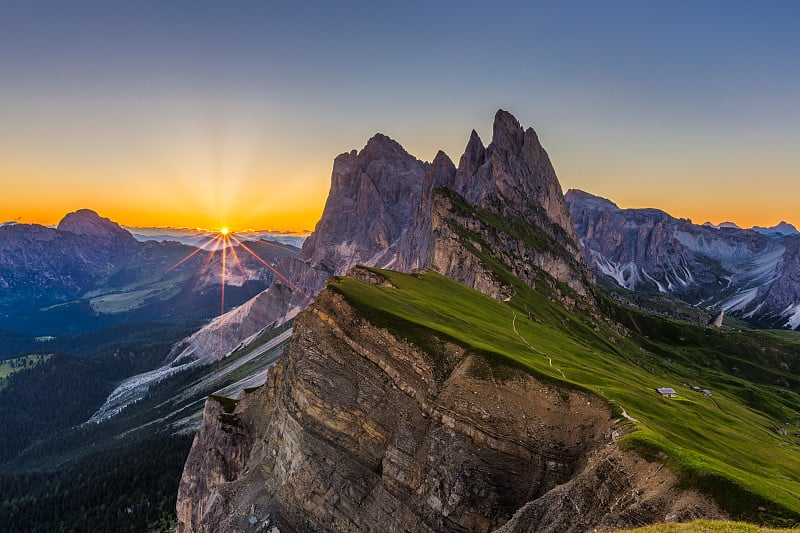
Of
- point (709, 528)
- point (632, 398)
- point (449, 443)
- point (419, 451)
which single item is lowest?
point (419, 451)

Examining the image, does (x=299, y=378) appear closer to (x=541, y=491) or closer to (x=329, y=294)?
(x=329, y=294)

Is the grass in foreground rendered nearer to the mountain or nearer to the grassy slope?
the mountain

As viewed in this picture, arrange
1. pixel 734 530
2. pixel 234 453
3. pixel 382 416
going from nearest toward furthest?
pixel 734 530, pixel 382 416, pixel 234 453

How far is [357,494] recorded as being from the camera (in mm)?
50406

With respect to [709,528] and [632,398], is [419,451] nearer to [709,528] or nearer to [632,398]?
[632,398]

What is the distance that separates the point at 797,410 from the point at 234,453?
16850 centimetres

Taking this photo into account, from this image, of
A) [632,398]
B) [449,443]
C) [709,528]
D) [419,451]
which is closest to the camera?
[709,528]

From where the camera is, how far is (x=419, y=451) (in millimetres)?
48344

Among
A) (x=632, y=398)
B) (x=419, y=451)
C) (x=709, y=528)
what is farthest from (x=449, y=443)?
(x=709, y=528)

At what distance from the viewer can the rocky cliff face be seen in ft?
119

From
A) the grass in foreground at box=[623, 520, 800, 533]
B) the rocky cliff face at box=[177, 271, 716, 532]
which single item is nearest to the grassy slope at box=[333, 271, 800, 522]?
the rocky cliff face at box=[177, 271, 716, 532]

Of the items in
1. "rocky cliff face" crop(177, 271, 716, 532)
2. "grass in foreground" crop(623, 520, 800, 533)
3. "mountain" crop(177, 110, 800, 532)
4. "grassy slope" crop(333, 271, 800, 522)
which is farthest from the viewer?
"rocky cliff face" crop(177, 271, 716, 532)

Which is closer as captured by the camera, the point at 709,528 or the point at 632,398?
the point at 709,528

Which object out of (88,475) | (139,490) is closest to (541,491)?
(139,490)
